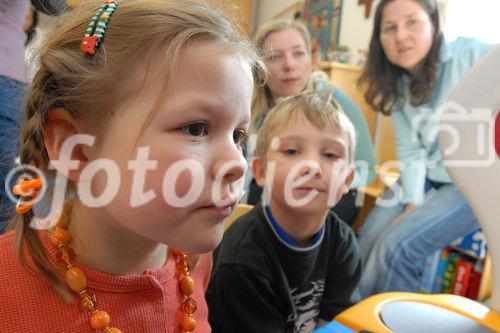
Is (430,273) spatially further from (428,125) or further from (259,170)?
(259,170)

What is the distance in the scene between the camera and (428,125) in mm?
1643

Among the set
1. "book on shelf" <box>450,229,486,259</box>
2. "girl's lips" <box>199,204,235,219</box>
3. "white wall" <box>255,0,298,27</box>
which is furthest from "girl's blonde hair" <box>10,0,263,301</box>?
"white wall" <box>255,0,298,27</box>

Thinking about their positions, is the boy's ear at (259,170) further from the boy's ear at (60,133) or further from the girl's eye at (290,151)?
the boy's ear at (60,133)

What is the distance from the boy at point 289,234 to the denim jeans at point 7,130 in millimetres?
397

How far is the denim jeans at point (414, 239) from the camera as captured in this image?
4.87 feet

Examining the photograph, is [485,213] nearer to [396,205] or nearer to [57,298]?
[57,298]

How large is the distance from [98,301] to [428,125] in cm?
146

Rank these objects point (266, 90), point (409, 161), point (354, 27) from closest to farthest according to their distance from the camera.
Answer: point (266, 90), point (409, 161), point (354, 27)

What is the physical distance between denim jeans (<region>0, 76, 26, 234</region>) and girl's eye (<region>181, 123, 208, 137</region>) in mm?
416

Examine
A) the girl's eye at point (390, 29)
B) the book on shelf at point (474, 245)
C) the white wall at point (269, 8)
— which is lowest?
the book on shelf at point (474, 245)

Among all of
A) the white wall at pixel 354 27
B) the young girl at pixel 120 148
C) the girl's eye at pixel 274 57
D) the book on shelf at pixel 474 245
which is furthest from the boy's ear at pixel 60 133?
the white wall at pixel 354 27

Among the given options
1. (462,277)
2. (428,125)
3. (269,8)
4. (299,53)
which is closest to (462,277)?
(462,277)

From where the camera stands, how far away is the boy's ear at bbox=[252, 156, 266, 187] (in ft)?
3.23

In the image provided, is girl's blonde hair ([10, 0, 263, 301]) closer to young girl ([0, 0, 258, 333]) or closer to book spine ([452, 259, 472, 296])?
young girl ([0, 0, 258, 333])
